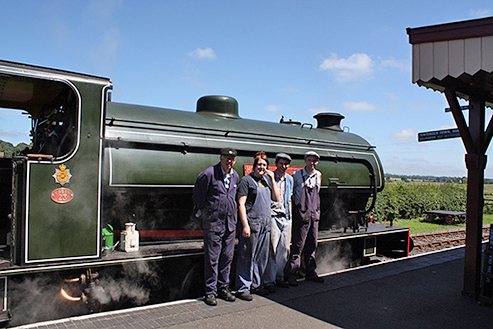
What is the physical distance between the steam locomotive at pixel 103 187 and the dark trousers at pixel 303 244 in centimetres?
58

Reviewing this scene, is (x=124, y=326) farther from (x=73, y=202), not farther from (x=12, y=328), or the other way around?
(x=73, y=202)

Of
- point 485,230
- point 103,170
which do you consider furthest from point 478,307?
point 485,230

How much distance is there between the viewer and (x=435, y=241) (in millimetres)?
11453

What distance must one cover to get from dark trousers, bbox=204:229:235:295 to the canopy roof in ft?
10.4

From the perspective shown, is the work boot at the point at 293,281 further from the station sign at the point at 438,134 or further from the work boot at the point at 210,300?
the station sign at the point at 438,134

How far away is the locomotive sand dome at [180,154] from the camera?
4992 mm

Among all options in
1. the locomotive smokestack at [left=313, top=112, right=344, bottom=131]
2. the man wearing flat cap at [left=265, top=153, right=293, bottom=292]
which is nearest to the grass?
the locomotive smokestack at [left=313, top=112, right=344, bottom=131]

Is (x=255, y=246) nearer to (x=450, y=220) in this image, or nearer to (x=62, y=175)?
(x=62, y=175)

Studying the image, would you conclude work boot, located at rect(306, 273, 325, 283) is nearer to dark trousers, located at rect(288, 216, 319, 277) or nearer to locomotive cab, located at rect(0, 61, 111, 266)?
dark trousers, located at rect(288, 216, 319, 277)

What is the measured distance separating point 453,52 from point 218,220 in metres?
3.47

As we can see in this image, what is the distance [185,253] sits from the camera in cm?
497

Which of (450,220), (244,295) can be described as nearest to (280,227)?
(244,295)

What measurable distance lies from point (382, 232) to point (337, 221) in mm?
910

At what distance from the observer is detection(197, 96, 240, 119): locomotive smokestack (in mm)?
6816
